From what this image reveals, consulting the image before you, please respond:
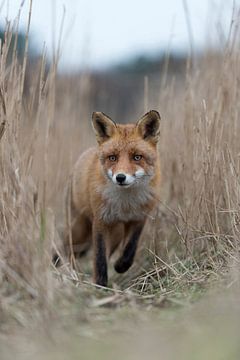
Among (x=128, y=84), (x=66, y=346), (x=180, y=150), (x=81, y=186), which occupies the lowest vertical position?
(x=66, y=346)

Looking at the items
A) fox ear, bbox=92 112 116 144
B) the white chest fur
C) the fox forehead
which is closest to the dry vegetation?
the white chest fur

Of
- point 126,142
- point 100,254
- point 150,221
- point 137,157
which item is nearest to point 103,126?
point 126,142

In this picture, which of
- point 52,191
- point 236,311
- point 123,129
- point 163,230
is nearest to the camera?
point 236,311

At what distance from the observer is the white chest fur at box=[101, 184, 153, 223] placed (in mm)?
4738

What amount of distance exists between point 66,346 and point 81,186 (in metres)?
2.54

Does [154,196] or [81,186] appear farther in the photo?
[81,186]

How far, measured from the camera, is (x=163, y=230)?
554 centimetres

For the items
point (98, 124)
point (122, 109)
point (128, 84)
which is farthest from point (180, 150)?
point (128, 84)

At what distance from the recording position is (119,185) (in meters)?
4.34

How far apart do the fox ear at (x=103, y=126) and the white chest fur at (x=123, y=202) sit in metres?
0.40

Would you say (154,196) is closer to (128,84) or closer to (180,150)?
(180,150)

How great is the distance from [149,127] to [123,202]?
2.03 ft

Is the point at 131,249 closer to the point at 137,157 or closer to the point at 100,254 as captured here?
the point at 100,254

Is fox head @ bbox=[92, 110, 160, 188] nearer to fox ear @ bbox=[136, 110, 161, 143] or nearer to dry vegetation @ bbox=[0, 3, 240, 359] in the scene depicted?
fox ear @ bbox=[136, 110, 161, 143]
